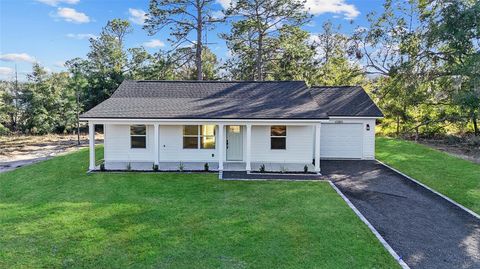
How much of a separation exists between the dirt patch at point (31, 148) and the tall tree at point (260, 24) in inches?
617

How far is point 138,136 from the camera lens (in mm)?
14859

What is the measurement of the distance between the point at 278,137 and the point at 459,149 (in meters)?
13.6

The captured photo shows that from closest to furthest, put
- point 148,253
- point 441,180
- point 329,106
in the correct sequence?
point 148,253
point 441,180
point 329,106

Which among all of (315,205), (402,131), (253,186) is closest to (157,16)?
(253,186)

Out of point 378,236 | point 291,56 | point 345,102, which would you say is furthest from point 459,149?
point 378,236

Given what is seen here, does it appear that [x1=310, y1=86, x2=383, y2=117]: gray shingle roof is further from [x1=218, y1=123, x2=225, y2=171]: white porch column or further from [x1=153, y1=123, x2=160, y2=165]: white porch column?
[x1=153, y1=123, x2=160, y2=165]: white porch column

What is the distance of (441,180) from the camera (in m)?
12.6

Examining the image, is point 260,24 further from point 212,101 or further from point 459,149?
point 459,149

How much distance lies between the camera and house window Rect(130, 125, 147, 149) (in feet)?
48.6

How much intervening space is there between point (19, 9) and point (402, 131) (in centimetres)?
2975

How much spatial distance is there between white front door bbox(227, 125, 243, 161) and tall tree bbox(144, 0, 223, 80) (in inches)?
472

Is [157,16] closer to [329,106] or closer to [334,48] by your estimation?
[329,106]

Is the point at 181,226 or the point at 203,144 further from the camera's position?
the point at 203,144

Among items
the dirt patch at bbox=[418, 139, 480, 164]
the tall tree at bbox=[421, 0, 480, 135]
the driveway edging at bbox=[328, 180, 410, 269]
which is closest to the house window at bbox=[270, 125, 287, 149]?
the driveway edging at bbox=[328, 180, 410, 269]
